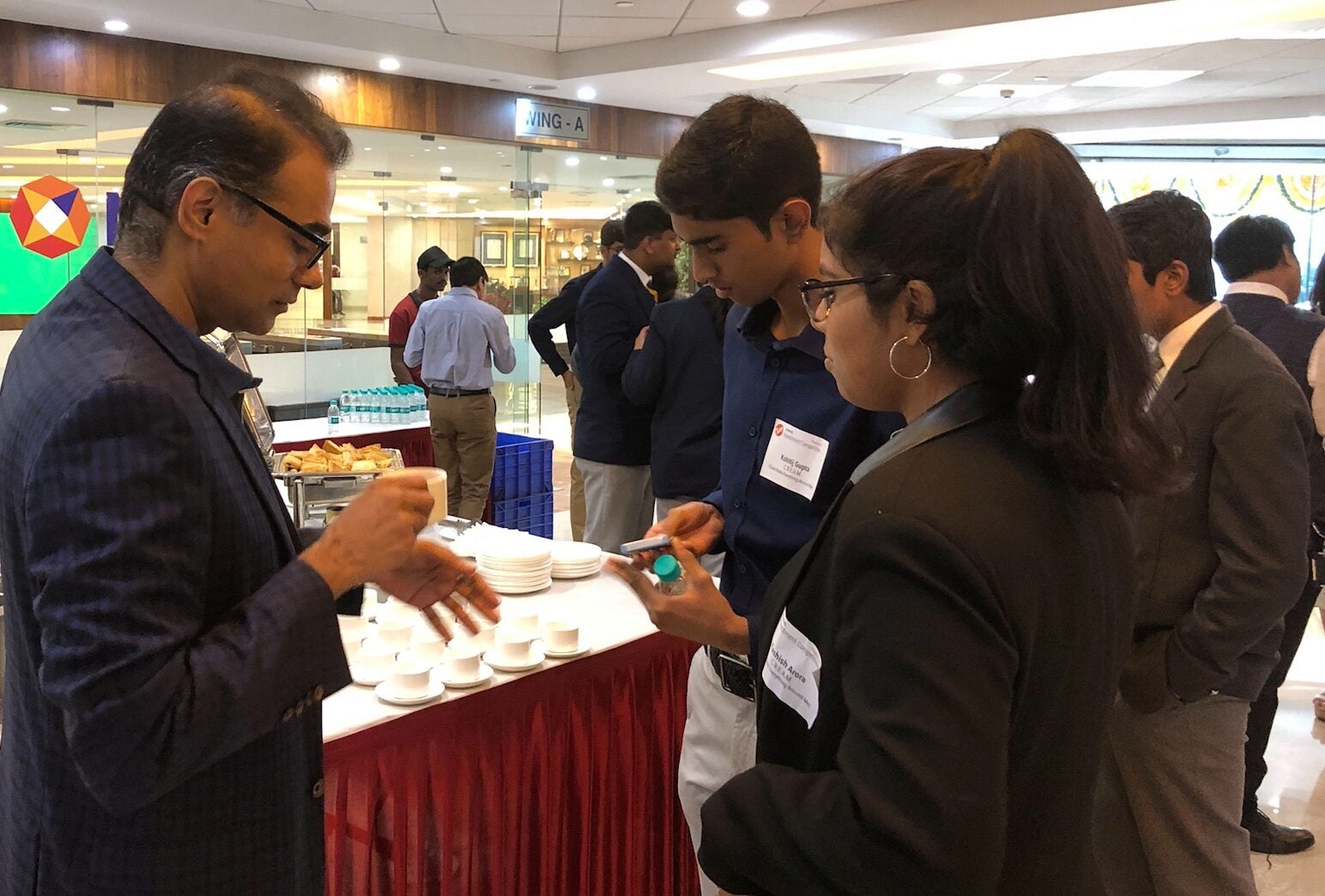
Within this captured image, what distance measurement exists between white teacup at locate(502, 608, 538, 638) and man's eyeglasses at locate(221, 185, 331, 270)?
107cm

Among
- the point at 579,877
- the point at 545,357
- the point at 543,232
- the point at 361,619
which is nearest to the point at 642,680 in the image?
the point at 579,877

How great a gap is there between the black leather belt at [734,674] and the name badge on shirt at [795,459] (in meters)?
0.28

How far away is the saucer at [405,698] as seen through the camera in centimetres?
179

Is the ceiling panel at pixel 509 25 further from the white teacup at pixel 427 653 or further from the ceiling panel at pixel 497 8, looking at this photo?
the white teacup at pixel 427 653

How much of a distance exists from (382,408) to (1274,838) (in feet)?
14.7

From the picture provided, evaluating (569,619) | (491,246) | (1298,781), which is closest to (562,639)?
(569,619)

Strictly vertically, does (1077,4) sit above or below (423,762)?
above

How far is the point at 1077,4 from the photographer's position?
5023 millimetres

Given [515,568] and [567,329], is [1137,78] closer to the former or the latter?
[567,329]

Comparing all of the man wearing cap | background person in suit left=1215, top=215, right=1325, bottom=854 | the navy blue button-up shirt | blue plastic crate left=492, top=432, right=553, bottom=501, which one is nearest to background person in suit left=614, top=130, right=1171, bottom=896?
the navy blue button-up shirt

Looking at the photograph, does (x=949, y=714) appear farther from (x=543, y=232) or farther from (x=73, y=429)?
(x=543, y=232)

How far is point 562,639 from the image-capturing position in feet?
6.72

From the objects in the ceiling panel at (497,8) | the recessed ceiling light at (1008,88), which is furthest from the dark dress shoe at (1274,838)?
the recessed ceiling light at (1008,88)

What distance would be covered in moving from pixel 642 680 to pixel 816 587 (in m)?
1.29
